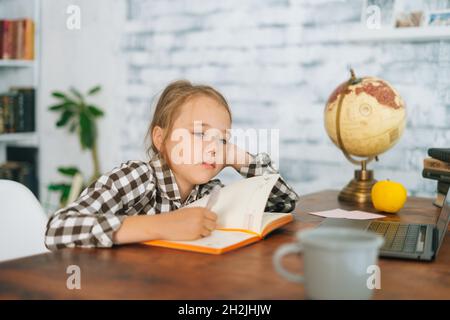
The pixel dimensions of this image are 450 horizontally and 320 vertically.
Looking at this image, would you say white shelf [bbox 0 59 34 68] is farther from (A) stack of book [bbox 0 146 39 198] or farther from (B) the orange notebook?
(B) the orange notebook

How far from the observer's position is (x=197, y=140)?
1242 mm

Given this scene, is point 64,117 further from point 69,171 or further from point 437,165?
point 437,165

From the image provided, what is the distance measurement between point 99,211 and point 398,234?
58 cm

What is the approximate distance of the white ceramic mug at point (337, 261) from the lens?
578 millimetres

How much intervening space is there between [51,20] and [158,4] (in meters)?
0.75

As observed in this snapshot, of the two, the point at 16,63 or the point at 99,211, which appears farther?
the point at 16,63

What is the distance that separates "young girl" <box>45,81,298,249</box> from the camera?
3.09ft

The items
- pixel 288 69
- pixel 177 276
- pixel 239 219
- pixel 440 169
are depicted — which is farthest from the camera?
pixel 288 69

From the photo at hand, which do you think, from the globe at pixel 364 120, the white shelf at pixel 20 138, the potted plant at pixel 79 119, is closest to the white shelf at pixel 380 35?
the globe at pixel 364 120

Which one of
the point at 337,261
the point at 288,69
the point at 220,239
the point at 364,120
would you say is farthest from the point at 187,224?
the point at 288,69

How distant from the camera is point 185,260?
85 cm

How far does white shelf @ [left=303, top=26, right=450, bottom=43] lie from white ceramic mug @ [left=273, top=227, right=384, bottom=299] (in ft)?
5.26

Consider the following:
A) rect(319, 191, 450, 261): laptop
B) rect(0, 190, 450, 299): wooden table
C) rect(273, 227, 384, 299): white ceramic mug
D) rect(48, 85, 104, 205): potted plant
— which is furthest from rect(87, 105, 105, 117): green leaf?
rect(273, 227, 384, 299): white ceramic mug

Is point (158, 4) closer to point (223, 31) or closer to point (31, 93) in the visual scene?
point (223, 31)
